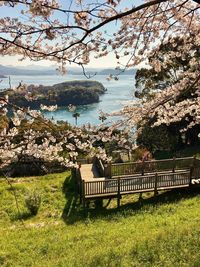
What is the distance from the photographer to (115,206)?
14.9 m

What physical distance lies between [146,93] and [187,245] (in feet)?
86.8

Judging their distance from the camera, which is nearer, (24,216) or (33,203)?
(24,216)

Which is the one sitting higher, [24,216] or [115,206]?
[115,206]

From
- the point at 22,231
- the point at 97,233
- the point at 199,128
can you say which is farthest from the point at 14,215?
the point at 199,128

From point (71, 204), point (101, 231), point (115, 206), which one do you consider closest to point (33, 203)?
point (71, 204)

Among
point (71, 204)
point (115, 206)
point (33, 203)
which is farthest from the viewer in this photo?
point (71, 204)

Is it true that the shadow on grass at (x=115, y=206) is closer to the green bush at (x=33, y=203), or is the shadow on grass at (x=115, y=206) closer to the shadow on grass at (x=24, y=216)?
the green bush at (x=33, y=203)

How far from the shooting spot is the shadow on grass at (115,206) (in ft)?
45.0

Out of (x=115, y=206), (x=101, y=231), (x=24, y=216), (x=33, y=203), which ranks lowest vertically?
(x=24, y=216)

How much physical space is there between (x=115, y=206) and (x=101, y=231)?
3.63 m

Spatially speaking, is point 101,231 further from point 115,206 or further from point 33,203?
point 33,203

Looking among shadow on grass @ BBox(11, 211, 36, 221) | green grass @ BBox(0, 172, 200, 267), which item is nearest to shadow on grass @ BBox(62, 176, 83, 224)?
green grass @ BBox(0, 172, 200, 267)

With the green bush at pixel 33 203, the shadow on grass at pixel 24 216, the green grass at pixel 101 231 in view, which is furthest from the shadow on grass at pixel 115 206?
the shadow on grass at pixel 24 216

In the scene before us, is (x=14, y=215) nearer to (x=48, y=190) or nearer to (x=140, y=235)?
(x=48, y=190)
